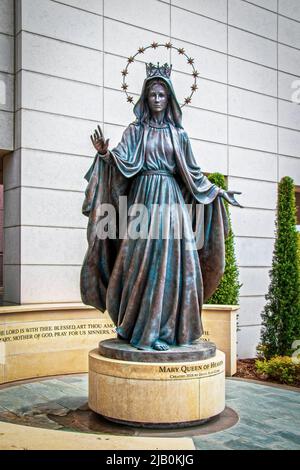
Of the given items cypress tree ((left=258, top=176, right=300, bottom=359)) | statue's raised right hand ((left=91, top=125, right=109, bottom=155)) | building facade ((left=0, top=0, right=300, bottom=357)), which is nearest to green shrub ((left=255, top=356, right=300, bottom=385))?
cypress tree ((left=258, top=176, right=300, bottom=359))

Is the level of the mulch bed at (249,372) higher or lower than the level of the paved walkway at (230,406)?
lower

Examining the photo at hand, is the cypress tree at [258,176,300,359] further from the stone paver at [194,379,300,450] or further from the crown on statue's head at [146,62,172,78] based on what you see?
the crown on statue's head at [146,62,172,78]

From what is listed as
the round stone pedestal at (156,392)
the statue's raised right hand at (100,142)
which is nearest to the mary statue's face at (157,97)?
the statue's raised right hand at (100,142)

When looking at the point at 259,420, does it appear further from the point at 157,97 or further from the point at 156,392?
the point at 157,97

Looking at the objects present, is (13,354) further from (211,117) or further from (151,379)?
(211,117)

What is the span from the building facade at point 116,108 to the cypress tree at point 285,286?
1.45 meters

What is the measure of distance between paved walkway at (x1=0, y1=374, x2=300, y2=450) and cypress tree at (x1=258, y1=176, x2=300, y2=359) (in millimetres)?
2615

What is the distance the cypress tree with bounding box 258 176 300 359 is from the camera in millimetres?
11109

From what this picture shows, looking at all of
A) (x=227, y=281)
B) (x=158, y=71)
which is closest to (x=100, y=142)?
(x=158, y=71)

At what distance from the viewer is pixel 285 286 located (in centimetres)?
1123

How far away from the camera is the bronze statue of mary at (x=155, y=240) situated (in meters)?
6.16

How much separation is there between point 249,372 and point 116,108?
5772mm

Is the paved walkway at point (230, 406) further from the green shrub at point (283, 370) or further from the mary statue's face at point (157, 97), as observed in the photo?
the mary statue's face at point (157, 97)
